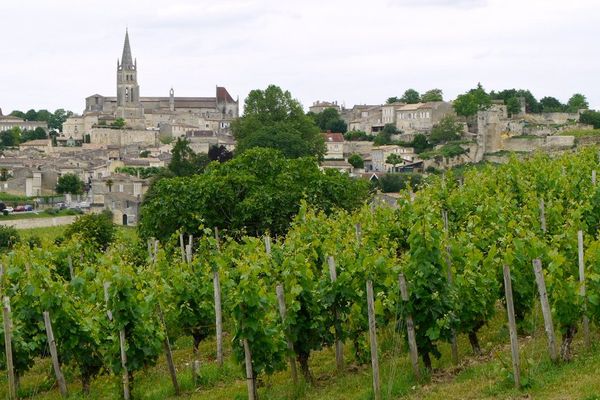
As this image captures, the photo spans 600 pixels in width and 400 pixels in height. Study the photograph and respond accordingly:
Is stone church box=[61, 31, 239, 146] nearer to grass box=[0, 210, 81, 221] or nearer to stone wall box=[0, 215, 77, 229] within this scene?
grass box=[0, 210, 81, 221]

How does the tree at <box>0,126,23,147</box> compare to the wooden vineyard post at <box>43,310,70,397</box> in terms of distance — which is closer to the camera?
the wooden vineyard post at <box>43,310,70,397</box>

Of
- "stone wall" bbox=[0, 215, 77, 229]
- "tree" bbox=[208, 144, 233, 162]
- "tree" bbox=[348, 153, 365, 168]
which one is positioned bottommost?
"stone wall" bbox=[0, 215, 77, 229]

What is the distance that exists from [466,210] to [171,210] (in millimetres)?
8760

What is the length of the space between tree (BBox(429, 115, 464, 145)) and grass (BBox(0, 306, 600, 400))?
66500 mm

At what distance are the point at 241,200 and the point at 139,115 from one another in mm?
95212

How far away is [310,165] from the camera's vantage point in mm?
24578

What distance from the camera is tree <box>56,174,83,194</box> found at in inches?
2618

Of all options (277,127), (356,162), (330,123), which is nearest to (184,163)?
(277,127)

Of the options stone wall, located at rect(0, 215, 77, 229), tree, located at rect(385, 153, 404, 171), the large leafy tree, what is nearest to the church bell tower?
the large leafy tree

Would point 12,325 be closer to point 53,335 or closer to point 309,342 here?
point 53,335

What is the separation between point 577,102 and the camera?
3831 inches

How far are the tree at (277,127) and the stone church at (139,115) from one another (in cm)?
3288

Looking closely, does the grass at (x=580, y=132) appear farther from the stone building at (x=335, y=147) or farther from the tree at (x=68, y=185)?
the tree at (x=68, y=185)

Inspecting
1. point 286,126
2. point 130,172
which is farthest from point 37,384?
point 130,172
